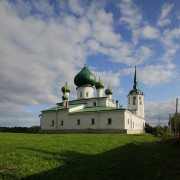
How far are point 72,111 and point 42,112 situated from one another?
7.79 m

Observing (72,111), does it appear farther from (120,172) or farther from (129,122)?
(120,172)

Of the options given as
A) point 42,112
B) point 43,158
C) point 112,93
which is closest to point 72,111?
point 42,112

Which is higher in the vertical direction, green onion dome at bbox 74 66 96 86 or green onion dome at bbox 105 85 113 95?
green onion dome at bbox 74 66 96 86

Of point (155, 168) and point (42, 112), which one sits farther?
point (42, 112)

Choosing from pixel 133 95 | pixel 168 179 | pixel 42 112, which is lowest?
pixel 168 179

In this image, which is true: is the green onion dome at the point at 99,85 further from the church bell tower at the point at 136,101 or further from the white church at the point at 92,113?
the church bell tower at the point at 136,101

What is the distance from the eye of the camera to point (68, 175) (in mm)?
8867

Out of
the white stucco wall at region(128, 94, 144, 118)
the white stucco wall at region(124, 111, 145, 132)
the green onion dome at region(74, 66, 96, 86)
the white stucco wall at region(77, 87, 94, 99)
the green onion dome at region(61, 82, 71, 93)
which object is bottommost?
the white stucco wall at region(124, 111, 145, 132)

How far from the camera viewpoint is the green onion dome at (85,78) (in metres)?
53.6

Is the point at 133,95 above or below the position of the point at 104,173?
above

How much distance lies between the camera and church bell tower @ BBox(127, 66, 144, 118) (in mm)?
55312

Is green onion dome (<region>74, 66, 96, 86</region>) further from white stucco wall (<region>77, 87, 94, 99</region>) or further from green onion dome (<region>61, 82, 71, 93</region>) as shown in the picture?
green onion dome (<region>61, 82, 71, 93</region>)

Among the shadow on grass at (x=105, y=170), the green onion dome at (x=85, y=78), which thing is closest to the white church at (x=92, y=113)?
the green onion dome at (x=85, y=78)

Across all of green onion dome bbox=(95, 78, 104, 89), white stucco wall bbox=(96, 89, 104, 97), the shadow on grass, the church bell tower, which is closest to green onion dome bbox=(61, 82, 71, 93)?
green onion dome bbox=(95, 78, 104, 89)
